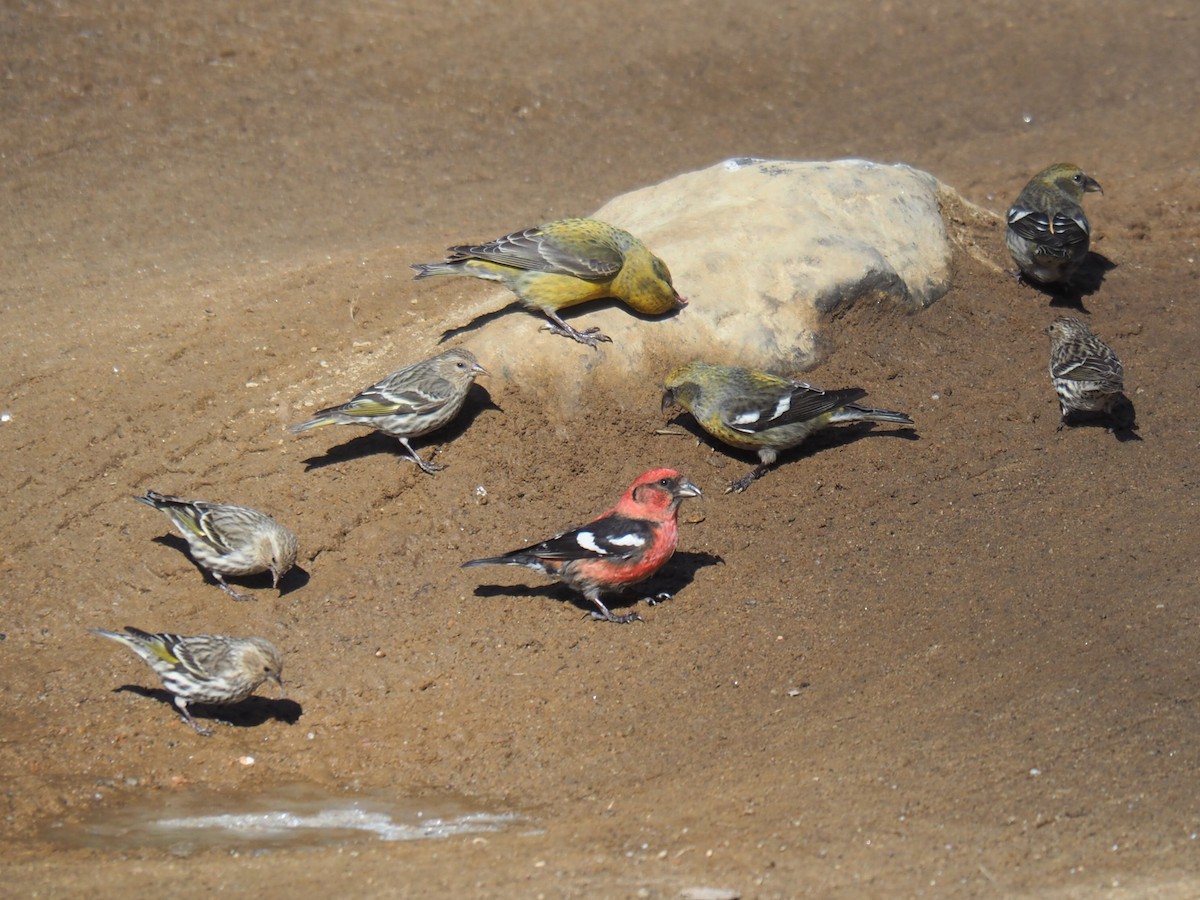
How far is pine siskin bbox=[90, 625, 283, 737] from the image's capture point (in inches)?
255

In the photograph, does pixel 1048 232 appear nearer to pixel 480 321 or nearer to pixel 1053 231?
pixel 1053 231

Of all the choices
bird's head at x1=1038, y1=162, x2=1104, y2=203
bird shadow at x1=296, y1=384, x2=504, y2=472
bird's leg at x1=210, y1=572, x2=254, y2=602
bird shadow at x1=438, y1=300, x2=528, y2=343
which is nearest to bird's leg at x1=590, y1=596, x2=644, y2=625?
bird shadow at x1=296, y1=384, x2=504, y2=472

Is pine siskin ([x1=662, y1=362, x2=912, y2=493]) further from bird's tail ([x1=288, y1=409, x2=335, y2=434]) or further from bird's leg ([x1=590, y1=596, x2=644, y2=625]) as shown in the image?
bird's tail ([x1=288, y1=409, x2=335, y2=434])

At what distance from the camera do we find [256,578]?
7.90m

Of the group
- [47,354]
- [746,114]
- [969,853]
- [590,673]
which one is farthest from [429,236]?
[969,853]

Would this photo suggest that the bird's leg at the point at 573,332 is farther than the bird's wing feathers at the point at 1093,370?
Yes

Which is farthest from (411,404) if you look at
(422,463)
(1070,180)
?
(1070,180)

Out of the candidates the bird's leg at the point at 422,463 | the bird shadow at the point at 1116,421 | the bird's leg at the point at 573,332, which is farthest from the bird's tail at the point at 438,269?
the bird shadow at the point at 1116,421

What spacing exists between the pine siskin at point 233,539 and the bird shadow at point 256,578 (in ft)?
0.40

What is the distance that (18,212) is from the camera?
1270cm

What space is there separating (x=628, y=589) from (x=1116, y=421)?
155 inches

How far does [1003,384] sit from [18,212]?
9.72 metres

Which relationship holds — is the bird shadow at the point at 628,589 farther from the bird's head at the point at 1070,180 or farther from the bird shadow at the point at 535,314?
the bird's head at the point at 1070,180

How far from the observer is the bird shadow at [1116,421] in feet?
29.1
